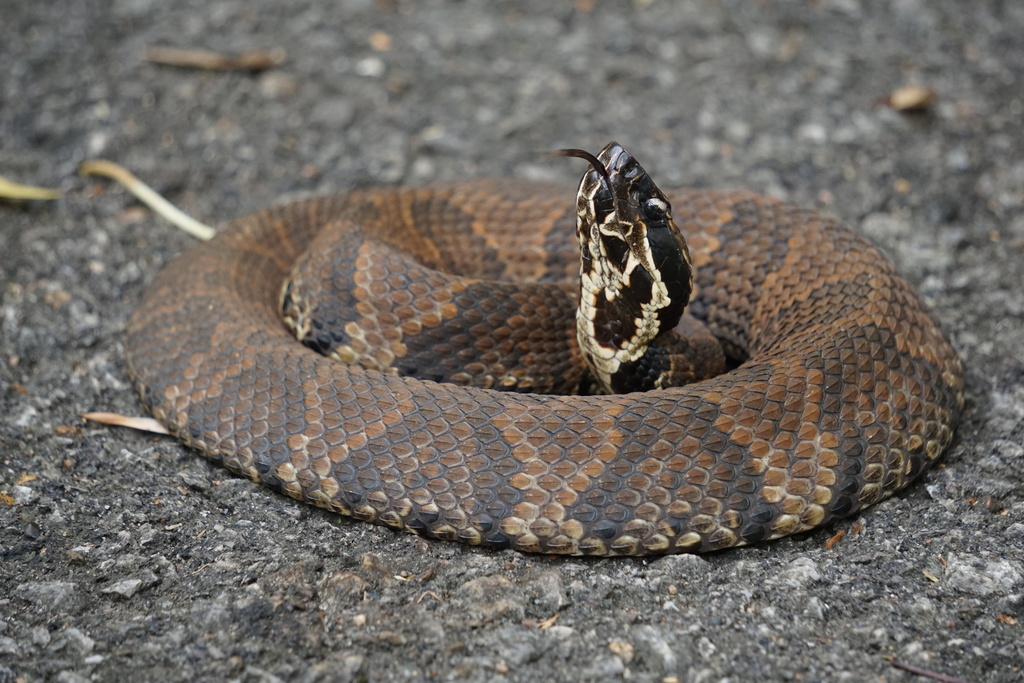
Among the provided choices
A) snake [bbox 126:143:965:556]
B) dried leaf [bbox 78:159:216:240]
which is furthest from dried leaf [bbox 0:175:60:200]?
snake [bbox 126:143:965:556]

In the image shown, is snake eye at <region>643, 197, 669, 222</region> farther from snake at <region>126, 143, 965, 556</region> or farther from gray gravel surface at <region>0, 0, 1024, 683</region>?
gray gravel surface at <region>0, 0, 1024, 683</region>

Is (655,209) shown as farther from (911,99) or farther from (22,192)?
(22,192)

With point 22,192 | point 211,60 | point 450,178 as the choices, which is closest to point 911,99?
point 450,178

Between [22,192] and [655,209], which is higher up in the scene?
[655,209]

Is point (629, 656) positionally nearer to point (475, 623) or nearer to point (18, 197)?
point (475, 623)

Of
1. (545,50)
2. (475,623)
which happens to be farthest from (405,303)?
(545,50)

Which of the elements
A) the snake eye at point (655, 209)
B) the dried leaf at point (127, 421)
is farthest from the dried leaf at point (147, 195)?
the snake eye at point (655, 209)

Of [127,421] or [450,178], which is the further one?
[450,178]
